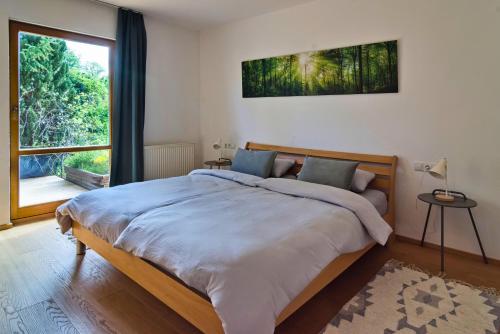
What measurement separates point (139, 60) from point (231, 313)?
391 centimetres

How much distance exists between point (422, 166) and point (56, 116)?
13.8 ft

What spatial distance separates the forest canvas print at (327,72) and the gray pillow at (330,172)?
87cm

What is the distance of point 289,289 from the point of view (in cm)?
160

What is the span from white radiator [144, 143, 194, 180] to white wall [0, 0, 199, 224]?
7.2 inches

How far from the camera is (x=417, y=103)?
303 cm

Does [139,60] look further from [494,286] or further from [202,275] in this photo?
[494,286]

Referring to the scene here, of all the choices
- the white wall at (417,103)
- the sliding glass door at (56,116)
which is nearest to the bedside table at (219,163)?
the white wall at (417,103)

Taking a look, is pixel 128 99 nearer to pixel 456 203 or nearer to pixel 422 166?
Result: pixel 422 166

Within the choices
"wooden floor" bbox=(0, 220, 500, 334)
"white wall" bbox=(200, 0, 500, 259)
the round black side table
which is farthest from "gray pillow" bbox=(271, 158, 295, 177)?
the round black side table

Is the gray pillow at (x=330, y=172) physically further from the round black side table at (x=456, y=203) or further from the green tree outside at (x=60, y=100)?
the green tree outside at (x=60, y=100)

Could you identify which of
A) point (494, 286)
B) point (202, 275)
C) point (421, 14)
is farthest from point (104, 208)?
point (421, 14)

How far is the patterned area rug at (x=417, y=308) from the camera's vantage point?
1858 millimetres

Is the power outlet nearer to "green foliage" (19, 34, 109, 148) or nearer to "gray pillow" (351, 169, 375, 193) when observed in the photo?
"gray pillow" (351, 169, 375, 193)

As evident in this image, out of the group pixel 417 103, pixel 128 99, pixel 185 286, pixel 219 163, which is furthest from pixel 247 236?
pixel 128 99
